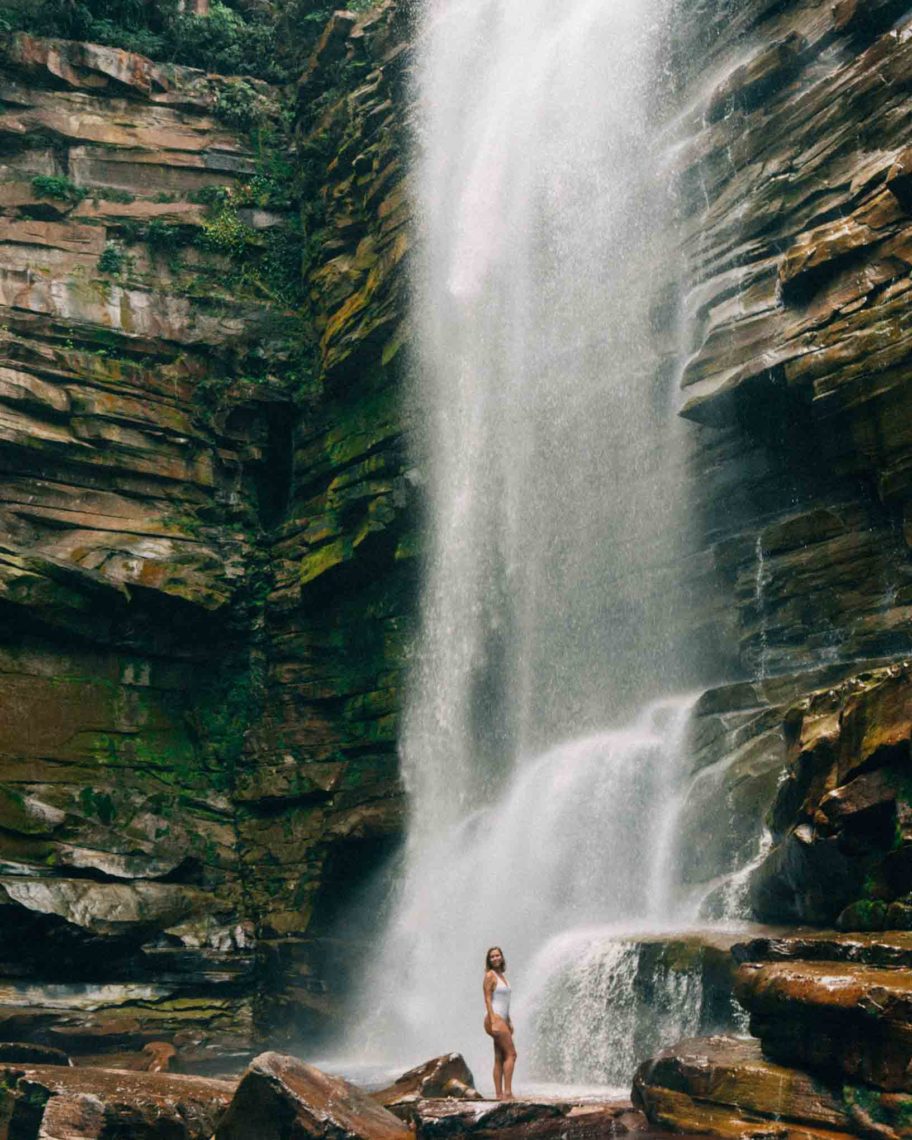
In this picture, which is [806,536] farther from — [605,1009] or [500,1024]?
[500,1024]

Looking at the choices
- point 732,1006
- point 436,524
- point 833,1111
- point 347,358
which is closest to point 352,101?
point 347,358

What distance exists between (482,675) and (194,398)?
948 centimetres

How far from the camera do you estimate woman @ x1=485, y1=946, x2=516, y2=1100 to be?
1255 centimetres

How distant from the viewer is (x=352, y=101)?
29.8 meters

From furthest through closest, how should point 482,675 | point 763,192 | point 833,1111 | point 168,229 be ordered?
1. point 168,229
2. point 482,675
3. point 763,192
4. point 833,1111

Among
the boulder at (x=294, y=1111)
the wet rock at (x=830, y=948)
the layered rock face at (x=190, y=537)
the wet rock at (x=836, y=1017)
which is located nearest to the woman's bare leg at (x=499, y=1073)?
the boulder at (x=294, y=1111)

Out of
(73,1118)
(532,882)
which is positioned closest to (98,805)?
(532,882)

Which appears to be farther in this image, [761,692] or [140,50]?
[140,50]

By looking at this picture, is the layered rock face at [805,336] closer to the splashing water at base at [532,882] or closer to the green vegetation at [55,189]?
the splashing water at base at [532,882]

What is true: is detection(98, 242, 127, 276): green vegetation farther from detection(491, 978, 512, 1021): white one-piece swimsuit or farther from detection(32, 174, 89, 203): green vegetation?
detection(491, 978, 512, 1021): white one-piece swimsuit

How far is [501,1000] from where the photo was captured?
1274 cm

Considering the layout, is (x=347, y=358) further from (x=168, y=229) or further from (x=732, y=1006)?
(x=732, y=1006)

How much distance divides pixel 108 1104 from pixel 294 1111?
2368mm

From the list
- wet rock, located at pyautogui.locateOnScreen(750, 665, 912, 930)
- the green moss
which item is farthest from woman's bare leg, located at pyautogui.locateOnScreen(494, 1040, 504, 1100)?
the green moss
